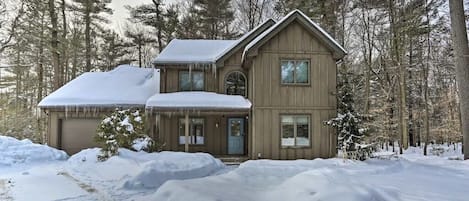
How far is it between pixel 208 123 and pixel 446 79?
54.8 feet

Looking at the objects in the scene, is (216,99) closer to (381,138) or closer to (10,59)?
(381,138)

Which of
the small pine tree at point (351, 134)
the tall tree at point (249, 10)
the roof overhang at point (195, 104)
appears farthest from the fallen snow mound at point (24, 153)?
the tall tree at point (249, 10)

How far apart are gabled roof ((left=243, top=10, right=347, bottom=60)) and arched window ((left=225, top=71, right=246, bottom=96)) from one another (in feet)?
7.17

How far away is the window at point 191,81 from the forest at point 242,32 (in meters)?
7.03

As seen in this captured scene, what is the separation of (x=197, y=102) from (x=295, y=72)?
406cm

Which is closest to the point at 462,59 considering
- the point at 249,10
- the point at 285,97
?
the point at 285,97

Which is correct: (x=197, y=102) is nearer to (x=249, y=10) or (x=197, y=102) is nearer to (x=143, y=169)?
(x=143, y=169)

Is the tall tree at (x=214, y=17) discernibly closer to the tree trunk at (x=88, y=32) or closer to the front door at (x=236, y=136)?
the tree trunk at (x=88, y=32)

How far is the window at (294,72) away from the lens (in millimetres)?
14242

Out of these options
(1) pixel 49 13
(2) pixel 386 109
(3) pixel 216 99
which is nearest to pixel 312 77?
(3) pixel 216 99

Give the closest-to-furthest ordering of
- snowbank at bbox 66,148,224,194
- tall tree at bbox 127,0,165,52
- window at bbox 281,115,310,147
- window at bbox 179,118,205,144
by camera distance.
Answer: snowbank at bbox 66,148,224,194, window at bbox 281,115,310,147, window at bbox 179,118,205,144, tall tree at bbox 127,0,165,52

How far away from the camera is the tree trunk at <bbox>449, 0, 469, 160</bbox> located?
12594 mm

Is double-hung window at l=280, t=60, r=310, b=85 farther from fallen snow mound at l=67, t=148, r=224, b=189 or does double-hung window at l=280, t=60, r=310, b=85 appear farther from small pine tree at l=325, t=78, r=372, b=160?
fallen snow mound at l=67, t=148, r=224, b=189

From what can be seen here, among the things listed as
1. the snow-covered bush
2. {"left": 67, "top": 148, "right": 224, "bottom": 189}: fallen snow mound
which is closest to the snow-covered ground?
{"left": 67, "top": 148, "right": 224, "bottom": 189}: fallen snow mound
